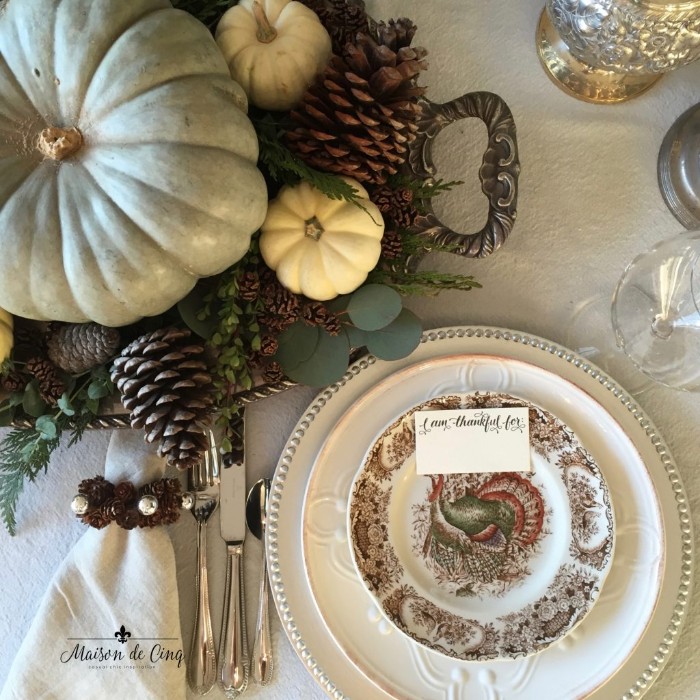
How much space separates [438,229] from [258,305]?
208 mm

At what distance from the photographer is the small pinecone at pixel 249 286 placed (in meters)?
0.63

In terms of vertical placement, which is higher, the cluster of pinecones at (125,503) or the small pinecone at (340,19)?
the small pinecone at (340,19)

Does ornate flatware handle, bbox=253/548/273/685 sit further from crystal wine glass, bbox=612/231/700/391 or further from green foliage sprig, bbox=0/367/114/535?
crystal wine glass, bbox=612/231/700/391

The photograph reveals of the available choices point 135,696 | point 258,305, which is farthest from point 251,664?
point 258,305

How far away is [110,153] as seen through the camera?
0.54 meters

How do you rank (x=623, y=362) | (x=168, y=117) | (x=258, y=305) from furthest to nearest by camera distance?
(x=623, y=362) < (x=258, y=305) < (x=168, y=117)

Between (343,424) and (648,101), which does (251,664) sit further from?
(648,101)

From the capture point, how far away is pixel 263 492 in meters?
0.74

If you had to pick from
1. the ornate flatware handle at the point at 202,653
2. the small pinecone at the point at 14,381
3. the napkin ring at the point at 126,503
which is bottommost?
the ornate flatware handle at the point at 202,653

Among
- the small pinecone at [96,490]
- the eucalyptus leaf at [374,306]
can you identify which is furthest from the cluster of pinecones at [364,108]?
the small pinecone at [96,490]

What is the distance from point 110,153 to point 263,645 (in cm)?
54

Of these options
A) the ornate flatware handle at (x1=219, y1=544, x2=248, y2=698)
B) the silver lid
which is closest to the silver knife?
the ornate flatware handle at (x1=219, y1=544, x2=248, y2=698)

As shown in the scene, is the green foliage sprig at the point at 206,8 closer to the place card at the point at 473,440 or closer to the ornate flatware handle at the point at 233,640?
the place card at the point at 473,440

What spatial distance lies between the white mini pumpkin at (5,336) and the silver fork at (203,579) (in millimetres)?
226
